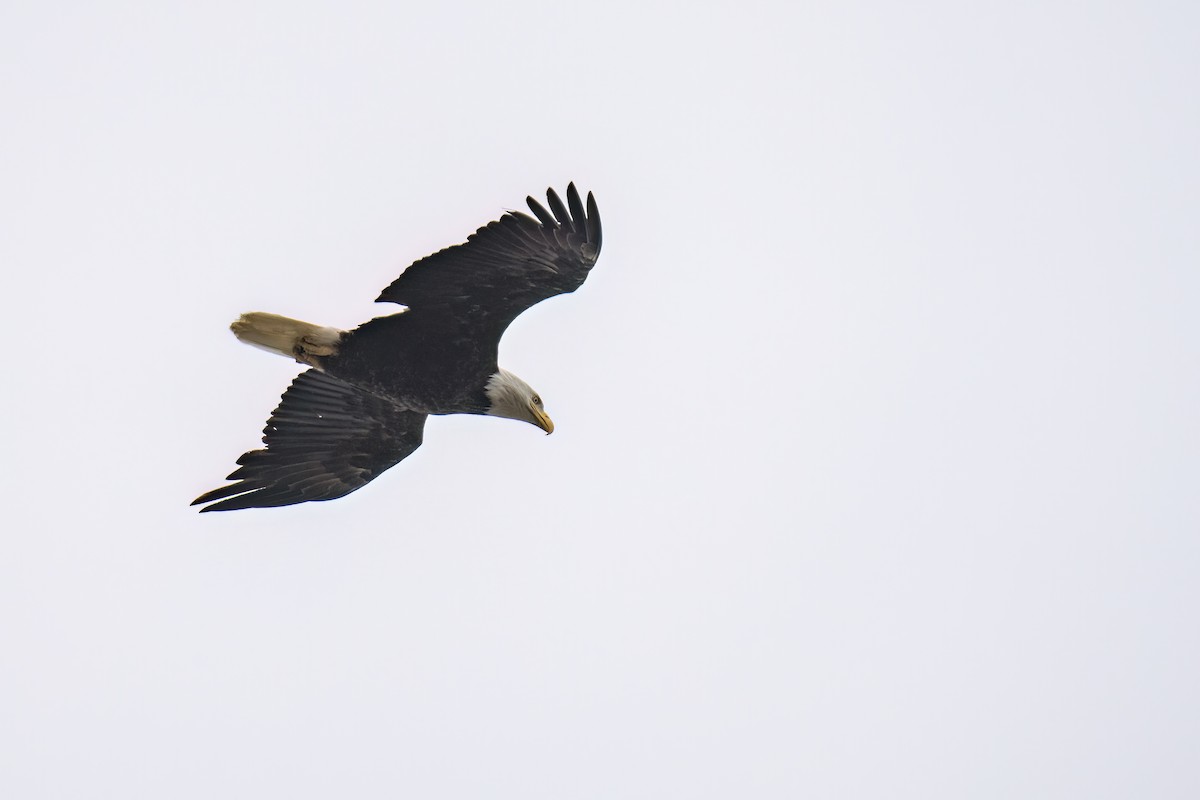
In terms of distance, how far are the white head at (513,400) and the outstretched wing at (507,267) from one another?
49 cm

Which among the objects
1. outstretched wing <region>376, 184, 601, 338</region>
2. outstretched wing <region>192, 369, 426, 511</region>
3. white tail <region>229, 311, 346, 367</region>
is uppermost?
outstretched wing <region>376, 184, 601, 338</region>

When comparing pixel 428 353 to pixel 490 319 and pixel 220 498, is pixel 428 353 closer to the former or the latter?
pixel 490 319

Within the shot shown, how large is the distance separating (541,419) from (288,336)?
6.52ft

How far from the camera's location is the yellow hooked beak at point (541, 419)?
11.3 metres

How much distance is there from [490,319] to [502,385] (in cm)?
59

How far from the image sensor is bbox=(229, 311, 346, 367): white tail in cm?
1128

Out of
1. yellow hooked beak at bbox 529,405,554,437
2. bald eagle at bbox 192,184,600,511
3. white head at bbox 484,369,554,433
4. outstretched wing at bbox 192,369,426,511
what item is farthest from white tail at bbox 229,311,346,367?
yellow hooked beak at bbox 529,405,554,437

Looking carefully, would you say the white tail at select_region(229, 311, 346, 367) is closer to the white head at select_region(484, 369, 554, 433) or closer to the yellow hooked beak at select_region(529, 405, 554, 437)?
the white head at select_region(484, 369, 554, 433)

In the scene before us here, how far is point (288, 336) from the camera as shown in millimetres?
11352

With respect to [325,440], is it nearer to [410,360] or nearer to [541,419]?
[410,360]

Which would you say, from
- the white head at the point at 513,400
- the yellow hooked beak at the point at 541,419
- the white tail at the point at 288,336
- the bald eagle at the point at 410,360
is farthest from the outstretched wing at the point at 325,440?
the yellow hooked beak at the point at 541,419

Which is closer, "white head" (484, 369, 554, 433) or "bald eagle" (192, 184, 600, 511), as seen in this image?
"bald eagle" (192, 184, 600, 511)

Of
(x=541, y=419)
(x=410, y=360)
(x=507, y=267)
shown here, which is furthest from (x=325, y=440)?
(x=507, y=267)

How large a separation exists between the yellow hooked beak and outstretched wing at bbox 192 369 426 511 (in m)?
1.31
